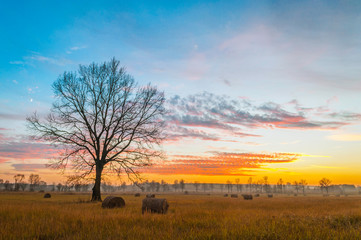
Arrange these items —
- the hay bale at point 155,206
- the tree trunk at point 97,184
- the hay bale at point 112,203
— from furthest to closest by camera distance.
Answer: the tree trunk at point 97,184
the hay bale at point 112,203
the hay bale at point 155,206

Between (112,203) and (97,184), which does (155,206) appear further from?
(97,184)

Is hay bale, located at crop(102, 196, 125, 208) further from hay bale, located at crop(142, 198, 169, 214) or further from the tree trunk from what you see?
the tree trunk

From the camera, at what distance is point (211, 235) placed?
5.29 meters

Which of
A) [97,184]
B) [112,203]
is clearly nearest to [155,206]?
[112,203]

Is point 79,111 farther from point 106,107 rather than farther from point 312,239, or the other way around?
point 312,239

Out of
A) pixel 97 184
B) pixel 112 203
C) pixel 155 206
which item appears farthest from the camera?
pixel 97 184

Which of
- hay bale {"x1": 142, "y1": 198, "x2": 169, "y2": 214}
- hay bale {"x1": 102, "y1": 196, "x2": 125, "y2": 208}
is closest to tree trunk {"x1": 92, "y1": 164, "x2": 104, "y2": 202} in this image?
hay bale {"x1": 102, "y1": 196, "x2": 125, "y2": 208}

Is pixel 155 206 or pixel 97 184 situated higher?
pixel 155 206

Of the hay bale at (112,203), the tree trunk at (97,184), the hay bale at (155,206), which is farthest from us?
the tree trunk at (97,184)

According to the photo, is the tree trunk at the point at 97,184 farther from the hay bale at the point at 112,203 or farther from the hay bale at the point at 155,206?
the hay bale at the point at 155,206

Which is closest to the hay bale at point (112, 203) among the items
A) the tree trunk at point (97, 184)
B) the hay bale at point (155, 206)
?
the hay bale at point (155, 206)

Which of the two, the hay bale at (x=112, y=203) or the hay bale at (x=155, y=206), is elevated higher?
the hay bale at (x=155, y=206)

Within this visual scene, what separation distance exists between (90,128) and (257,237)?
18628 millimetres

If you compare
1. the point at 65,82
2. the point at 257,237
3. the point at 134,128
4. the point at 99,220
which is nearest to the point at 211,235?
the point at 257,237
